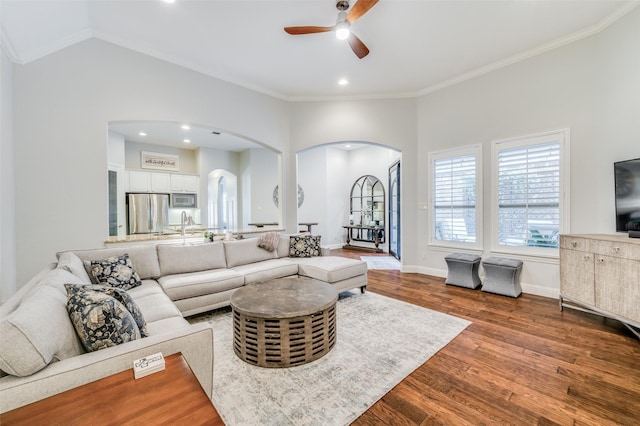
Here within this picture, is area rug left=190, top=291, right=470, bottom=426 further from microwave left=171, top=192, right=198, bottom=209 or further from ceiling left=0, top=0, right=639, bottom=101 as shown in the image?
microwave left=171, top=192, right=198, bottom=209

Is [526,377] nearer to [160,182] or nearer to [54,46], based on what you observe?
[54,46]

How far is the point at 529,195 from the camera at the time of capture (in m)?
3.87

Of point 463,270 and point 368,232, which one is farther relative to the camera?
point 368,232

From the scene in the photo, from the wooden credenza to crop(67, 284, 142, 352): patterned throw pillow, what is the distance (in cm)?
411

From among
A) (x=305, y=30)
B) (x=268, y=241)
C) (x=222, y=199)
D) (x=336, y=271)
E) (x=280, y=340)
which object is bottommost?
(x=280, y=340)

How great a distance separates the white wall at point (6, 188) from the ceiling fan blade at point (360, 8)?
3.44 meters

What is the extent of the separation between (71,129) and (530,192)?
6.19 meters

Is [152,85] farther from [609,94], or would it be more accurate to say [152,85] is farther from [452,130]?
[609,94]

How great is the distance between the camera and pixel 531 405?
1.76 meters

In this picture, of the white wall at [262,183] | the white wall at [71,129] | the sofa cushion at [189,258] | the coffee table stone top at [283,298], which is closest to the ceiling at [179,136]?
the white wall at [262,183]

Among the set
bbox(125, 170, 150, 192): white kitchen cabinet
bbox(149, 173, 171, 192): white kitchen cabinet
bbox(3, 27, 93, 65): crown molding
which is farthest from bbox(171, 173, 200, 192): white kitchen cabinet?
bbox(3, 27, 93, 65): crown molding

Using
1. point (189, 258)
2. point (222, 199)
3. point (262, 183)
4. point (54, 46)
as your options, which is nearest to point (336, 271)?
point (189, 258)

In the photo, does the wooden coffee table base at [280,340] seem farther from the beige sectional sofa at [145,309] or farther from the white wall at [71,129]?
the white wall at [71,129]

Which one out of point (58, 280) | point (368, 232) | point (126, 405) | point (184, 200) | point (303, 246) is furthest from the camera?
point (368, 232)
